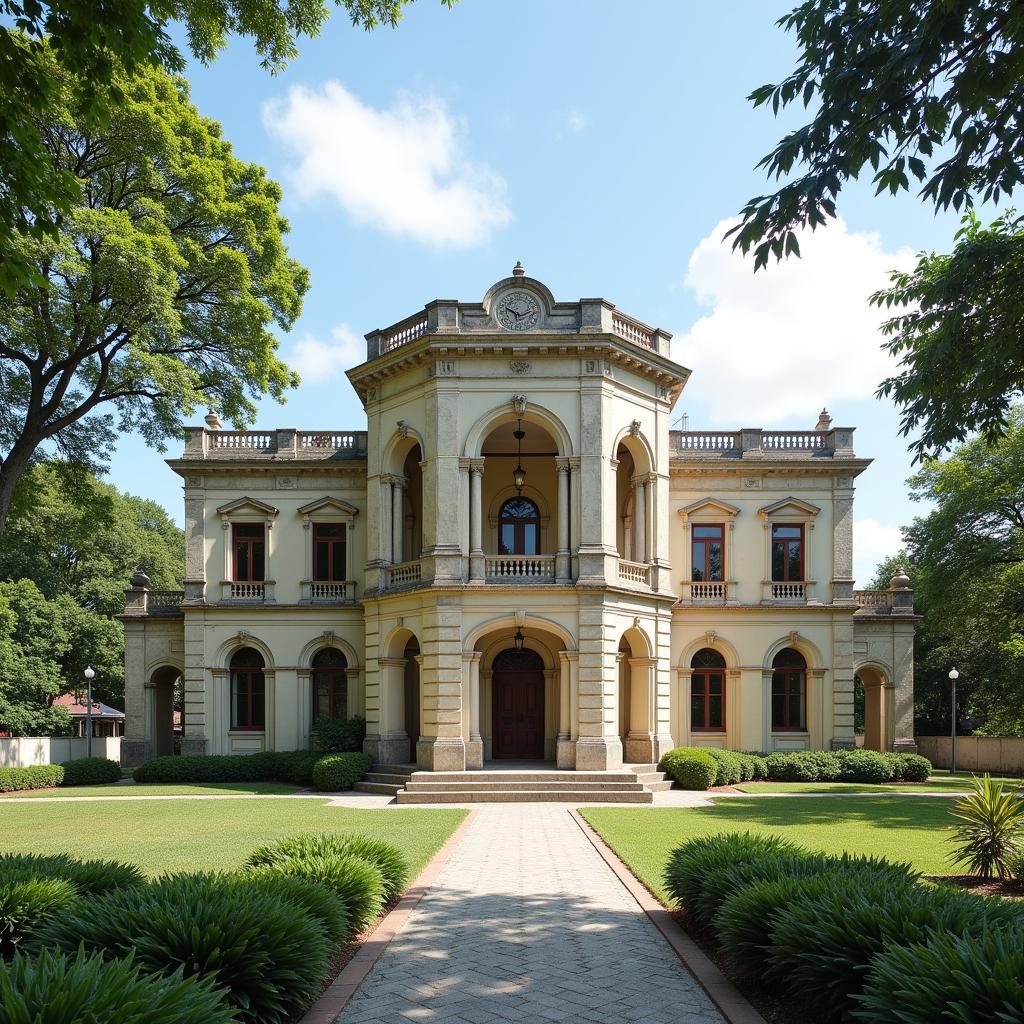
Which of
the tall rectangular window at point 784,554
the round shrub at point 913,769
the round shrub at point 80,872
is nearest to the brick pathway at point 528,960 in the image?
the round shrub at point 80,872

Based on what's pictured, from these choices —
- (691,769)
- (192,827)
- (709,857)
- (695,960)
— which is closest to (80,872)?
(695,960)

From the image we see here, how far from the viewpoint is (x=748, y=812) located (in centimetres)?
1819

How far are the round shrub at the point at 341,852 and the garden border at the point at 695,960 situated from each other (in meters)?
2.90

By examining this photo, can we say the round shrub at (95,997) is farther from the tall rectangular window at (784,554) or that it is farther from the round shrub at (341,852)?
the tall rectangular window at (784,554)

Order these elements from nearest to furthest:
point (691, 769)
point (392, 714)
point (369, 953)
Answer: point (369, 953) < point (691, 769) < point (392, 714)

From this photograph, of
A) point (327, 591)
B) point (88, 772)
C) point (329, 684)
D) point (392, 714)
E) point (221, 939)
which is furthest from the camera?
point (327, 591)

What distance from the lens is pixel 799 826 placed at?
1581 centimetres

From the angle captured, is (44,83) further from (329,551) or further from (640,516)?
(329,551)

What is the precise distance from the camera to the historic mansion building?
22984 millimetres

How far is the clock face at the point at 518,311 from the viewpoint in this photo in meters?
23.5

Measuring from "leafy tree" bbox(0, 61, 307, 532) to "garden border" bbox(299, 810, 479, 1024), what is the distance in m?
14.1

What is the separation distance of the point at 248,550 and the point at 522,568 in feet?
34.7

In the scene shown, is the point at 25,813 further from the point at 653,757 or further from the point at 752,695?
the point at 752,695

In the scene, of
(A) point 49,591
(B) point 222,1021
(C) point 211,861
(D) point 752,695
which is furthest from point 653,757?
(A) point 49,591
